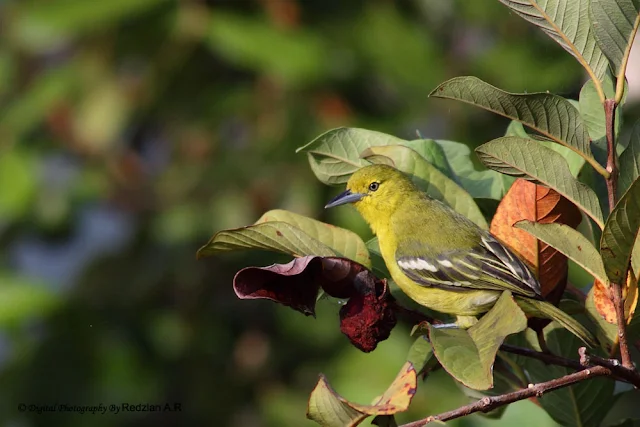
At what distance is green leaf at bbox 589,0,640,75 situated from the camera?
5.26 ft

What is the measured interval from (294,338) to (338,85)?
149 cm

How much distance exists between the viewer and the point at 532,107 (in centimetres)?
167

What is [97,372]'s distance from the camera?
4895mm

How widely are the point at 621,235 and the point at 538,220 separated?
325mm

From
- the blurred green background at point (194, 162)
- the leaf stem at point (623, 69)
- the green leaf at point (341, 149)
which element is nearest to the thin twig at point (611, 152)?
the leaf stem at point (623, 69)

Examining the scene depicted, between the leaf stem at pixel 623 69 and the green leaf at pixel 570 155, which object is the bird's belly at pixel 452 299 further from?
the leaf stem at pixel 623 69

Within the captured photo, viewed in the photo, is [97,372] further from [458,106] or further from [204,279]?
[458,106]

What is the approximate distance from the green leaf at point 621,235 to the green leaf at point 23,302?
3.82 m

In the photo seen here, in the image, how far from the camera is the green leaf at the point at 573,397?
7.01 ft

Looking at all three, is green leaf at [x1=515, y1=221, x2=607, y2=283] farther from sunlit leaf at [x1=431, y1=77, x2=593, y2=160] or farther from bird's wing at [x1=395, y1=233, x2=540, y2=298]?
bird's wing at [x1=395, y1=233, x2=540, y2=298]

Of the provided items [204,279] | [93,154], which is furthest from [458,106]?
[93,154]

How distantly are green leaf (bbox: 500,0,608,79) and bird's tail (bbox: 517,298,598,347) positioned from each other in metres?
0.47

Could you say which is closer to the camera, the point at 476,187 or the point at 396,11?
the point at 476,187

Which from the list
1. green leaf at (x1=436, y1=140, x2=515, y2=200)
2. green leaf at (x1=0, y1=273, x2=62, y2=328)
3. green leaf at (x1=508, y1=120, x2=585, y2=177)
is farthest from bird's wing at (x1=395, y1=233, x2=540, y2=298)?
green leaf at (x1=0, y1=273, x2=62, y2=328)
